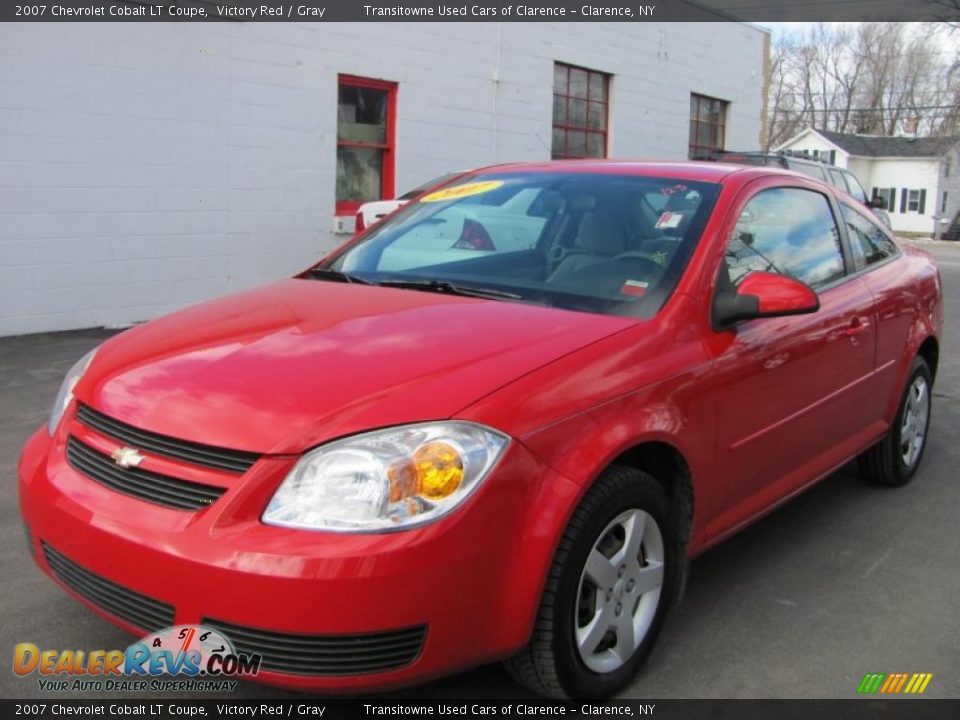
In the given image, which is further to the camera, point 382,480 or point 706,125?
point 706,125

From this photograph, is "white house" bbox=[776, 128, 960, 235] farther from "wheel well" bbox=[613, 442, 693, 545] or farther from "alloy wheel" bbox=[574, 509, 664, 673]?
"alloy wheel" bbox=[574, 509, 664, 673]

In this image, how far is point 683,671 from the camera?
3143mm

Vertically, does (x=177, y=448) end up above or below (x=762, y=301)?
below

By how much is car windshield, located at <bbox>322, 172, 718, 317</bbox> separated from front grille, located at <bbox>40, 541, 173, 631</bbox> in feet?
4.84

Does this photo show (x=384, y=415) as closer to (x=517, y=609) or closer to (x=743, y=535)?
(x=517, y=609)

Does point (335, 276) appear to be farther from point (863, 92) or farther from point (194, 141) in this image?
point (863, 92)

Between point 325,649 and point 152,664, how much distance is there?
569mm

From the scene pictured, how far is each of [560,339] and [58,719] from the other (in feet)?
5.95

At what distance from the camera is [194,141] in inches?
384

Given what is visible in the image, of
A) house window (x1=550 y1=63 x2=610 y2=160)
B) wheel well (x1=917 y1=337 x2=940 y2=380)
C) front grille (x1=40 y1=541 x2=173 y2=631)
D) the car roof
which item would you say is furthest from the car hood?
house window (x1=550 y1=63 x2=610 y2=160)

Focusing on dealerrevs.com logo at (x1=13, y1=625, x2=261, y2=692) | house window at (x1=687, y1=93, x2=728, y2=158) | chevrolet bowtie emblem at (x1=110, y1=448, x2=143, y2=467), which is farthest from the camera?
house window at (x1=687, y1=93, x2=728, y2=158)

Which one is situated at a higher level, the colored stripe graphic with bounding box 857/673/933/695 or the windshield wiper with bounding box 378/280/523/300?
the windshield wiper with bounding box 378/280/523/300

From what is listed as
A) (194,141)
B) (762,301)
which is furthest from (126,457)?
(194,141)

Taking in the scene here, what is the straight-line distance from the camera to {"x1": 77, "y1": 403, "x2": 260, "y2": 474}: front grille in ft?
8.13
